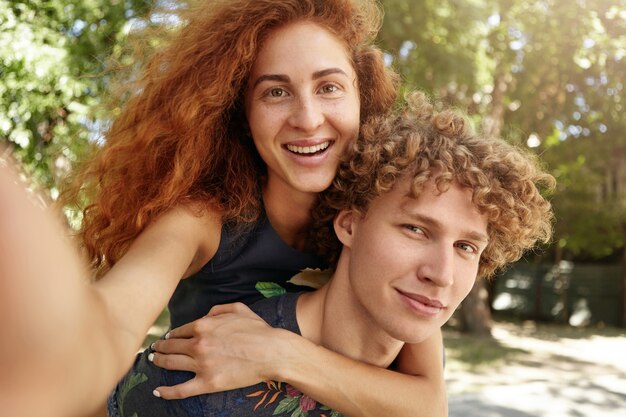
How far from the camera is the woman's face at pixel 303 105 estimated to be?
2.37 meters

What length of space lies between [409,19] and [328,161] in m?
7.78

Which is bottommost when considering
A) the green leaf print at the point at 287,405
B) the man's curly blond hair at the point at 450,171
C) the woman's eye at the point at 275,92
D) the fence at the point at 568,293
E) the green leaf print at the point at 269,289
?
the fence at the point at 568,293

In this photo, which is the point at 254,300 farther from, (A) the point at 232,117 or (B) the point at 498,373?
(B) the point at 498,373

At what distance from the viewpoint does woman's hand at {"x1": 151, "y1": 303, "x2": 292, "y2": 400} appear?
212 cm

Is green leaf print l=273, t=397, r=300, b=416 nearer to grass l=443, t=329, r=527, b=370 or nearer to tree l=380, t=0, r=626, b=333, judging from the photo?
tree l=380, t=0, r=626, b=333

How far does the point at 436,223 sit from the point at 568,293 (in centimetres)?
1582

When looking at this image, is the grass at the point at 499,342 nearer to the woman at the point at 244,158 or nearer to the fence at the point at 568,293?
the fence at the point at 568,293

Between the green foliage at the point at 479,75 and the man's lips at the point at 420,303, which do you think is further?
the green foliage at the point at 479,75

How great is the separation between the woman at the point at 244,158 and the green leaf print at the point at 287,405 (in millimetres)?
73

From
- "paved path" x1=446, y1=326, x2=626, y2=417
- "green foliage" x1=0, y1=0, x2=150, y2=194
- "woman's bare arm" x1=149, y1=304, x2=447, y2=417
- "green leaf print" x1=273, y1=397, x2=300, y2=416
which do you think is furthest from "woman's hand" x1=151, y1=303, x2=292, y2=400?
"green foliage" x1=0, y1=0, x2=150, y2=194

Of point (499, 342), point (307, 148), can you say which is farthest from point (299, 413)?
point (499, 342)

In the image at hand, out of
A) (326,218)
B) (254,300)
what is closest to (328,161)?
(326,218)

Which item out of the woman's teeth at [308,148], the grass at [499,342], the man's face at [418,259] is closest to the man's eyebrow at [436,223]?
the man's face at [418,259]

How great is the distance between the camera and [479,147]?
2.24 m
